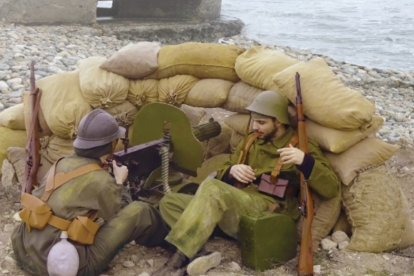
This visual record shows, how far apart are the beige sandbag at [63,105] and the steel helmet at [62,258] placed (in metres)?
2.07

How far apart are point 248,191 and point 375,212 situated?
1.00 meters

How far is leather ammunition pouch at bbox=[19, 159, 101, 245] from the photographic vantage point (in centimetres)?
406

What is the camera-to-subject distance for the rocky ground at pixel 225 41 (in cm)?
466

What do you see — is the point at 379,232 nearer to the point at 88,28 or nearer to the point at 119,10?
the point at 88,28

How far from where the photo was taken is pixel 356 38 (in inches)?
1068

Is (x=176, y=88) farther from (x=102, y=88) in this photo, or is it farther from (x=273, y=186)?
(x=273, y=186)

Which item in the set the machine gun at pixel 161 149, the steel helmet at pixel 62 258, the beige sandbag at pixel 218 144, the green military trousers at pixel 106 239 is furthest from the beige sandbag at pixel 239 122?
the steel helmet at pixel 62 258

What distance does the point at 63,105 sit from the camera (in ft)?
19.6

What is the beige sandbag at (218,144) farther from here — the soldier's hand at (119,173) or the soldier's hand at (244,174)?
the soldier's hand at (119,173)

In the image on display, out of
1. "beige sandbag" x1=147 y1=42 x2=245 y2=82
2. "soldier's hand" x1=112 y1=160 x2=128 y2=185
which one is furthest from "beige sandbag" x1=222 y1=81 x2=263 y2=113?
"soldier's hand" x1=112 y1=160 x2=128 y2=185

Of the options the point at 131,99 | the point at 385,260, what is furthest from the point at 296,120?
the point at 131,99

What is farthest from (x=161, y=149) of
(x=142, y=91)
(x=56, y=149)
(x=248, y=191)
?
(x=56, y=149)

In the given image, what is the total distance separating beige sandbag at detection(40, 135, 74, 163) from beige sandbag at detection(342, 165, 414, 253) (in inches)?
103

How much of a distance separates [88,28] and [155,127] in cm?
1159
